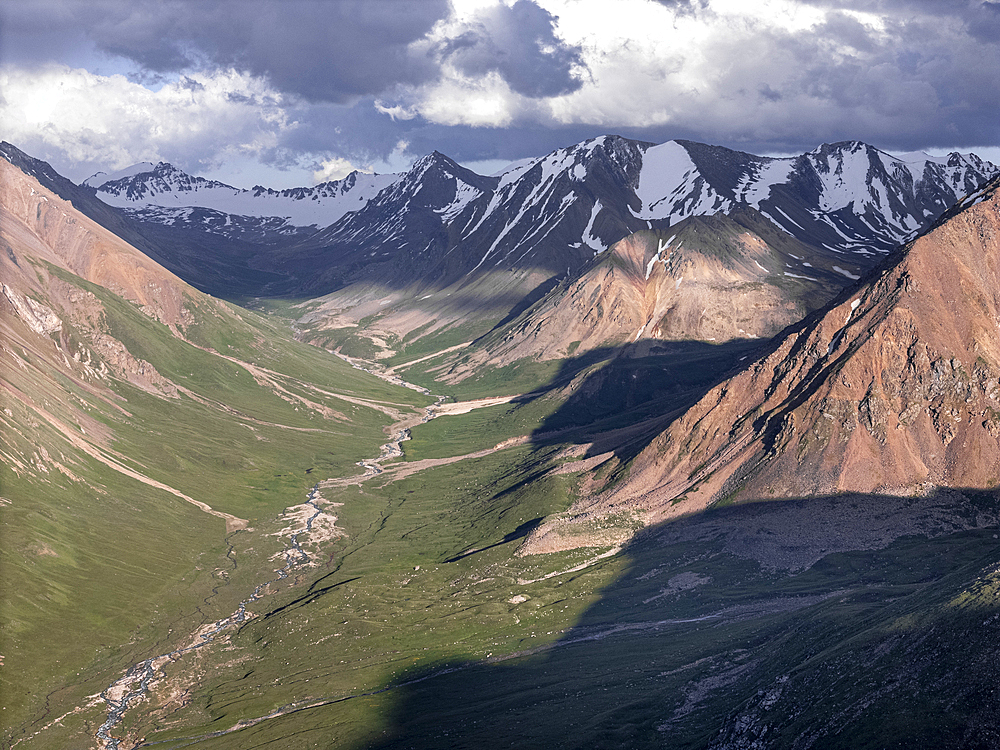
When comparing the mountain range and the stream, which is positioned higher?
the mountain range

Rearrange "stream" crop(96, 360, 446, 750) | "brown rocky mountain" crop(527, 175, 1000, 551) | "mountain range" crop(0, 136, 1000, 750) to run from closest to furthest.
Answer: "mountain range" crop(0, 136, 1000, 750)
"stream" crop(96, 360, 446, 750)
"brown rocky mountain" crop(527, 175, 1000, 551)

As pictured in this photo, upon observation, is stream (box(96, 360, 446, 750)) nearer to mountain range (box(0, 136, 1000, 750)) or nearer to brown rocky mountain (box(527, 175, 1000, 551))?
mountain range (box(0, 136, 1000, 750))

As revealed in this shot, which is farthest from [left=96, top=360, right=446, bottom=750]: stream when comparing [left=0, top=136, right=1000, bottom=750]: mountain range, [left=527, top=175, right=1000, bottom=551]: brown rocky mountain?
[left=527, top=175, right=1000, bottom=551]: brown rocky mountain

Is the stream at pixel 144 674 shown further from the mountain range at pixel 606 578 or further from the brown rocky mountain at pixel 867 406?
the brown rocky mountain at pixel 867 406

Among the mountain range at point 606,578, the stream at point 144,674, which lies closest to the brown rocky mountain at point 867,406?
the mountain range at point 606,578

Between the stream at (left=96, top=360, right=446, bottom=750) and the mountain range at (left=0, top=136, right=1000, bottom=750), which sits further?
the stream at (left=96, top=360, right=446, bottom=750)

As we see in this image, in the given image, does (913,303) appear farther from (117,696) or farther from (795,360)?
(117,696)

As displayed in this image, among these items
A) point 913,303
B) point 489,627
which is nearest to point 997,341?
point 913,303

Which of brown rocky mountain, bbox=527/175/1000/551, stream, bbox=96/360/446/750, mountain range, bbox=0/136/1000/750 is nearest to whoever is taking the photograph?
mountain range, bbox=0/136/1000/750

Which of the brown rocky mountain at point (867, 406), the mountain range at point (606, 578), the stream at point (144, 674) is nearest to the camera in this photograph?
the mountain range at point (606, 578)
